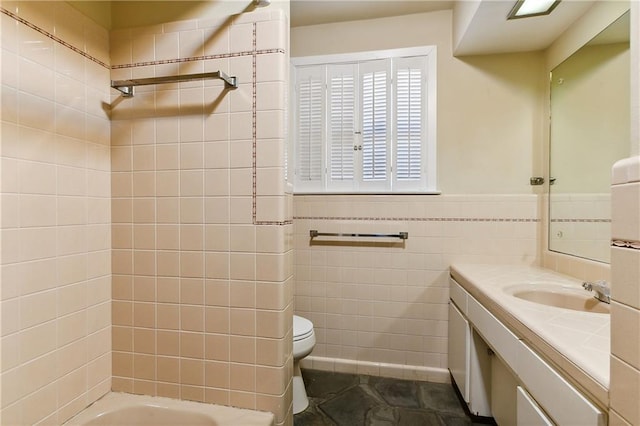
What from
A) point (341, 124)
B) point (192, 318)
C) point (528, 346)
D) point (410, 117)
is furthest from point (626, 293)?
point (341, 124)

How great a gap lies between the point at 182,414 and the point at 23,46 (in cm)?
139

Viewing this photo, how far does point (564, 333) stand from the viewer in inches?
35.0

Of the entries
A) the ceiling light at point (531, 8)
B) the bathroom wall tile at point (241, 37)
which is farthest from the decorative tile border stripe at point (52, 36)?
the ceiling light at point (531, 8)

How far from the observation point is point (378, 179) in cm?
221

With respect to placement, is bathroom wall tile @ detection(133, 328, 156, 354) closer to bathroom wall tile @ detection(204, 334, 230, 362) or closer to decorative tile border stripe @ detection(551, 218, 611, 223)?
bathroom wall tile @ detection(204, 334, 230, 362)

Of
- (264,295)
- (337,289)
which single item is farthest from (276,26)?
(337,289)

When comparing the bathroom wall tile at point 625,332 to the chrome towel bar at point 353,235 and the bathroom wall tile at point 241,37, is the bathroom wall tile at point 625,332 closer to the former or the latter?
the bathroom wall tile at point 241,37

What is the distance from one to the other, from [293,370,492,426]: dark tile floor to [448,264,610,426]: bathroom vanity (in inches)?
5.8

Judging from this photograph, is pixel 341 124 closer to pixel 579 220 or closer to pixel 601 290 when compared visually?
pixel 579 220

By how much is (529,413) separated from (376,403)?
108cm

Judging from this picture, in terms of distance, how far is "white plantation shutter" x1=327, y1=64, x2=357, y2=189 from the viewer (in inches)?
88.0

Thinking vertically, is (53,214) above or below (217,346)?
above

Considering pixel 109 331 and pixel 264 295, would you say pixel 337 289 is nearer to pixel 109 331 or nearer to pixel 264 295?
pixel 264 295

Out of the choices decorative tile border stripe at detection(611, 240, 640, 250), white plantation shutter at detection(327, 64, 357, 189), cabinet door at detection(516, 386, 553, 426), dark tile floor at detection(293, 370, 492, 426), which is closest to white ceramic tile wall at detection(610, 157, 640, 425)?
decorative tile border stripe at detection(611, 240, 640, 250)
